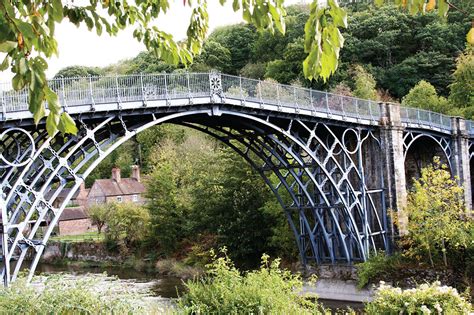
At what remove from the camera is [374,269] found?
2325cm

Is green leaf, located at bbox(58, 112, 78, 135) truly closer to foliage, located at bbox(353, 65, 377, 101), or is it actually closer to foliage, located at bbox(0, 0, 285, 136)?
foliage, located at bbox(0, 0, 285, 136)

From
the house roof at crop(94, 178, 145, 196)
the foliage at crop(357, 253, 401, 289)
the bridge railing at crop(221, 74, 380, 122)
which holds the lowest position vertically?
the foliage at crop(357, 253, 401, 289)

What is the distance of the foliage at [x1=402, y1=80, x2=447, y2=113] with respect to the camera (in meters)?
40.3

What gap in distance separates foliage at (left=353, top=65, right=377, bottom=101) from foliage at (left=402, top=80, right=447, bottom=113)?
8.06ft

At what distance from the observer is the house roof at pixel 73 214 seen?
179 ft

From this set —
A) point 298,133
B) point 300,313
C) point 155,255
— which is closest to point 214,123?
point 298,133

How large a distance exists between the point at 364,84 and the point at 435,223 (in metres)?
21.6

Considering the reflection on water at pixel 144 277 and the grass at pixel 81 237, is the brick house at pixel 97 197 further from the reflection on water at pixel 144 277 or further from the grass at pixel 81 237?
the reflection on water at pixel 144 277

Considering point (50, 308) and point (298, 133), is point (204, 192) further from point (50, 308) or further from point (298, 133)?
point (50, 308)

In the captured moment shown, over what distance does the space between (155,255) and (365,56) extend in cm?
2543

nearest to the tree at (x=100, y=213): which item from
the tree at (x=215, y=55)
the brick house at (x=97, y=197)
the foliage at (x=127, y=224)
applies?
the foliage at (x=127, y=224)

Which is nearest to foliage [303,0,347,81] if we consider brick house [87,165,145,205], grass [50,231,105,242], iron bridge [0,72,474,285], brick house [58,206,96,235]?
iron bridge [0,72,474,285]

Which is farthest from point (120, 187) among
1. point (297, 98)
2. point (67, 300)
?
point (67, 300)

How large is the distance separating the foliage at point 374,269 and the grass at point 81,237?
27.0 m
